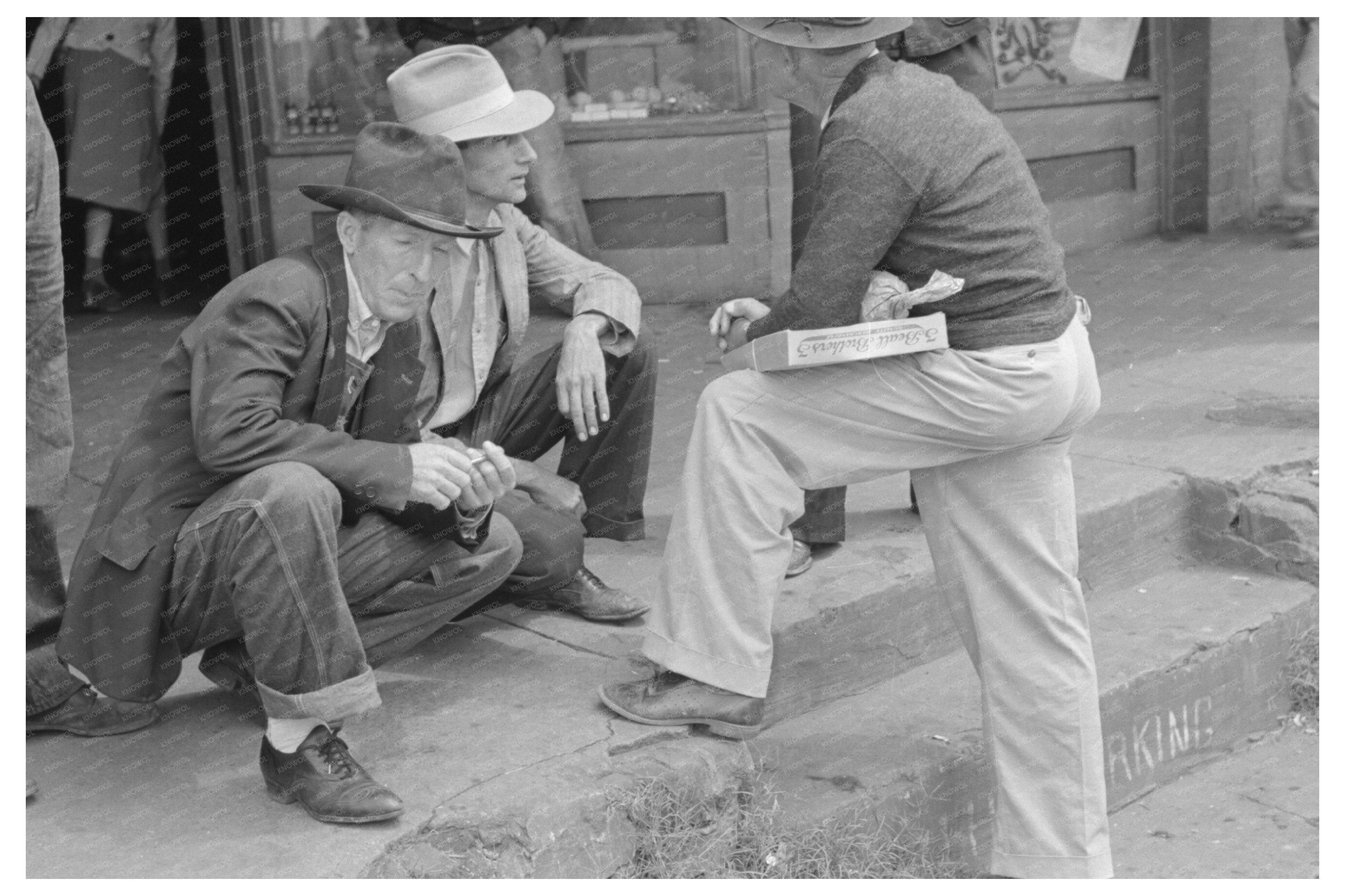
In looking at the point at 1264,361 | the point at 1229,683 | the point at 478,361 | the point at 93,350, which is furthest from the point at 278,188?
the point at 1229,683

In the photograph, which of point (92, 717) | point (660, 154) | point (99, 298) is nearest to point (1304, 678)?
point (92, 717)

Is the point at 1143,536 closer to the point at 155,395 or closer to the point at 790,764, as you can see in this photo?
the point at 790,764

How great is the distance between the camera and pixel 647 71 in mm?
7078

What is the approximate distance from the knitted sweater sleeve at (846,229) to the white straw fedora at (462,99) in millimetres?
922

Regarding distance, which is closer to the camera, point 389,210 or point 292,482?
point 292,482

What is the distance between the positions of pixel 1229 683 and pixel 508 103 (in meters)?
2.45

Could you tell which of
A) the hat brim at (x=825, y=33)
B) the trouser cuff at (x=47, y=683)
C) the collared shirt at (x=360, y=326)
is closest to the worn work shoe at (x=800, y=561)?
the collared shirt at (x=360, y=326)

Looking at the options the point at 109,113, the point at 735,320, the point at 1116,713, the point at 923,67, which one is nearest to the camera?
the point at 735,320

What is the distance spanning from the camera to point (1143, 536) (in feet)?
14.9

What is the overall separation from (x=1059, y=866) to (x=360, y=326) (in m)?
1.78

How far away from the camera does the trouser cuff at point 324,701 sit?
281cm

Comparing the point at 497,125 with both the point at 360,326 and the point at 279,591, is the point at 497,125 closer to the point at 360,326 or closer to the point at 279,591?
the point at 360,326

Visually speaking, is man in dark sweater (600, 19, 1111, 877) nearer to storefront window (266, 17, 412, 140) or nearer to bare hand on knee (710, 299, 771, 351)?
bare hand on knee (710, 299, 771, 351)

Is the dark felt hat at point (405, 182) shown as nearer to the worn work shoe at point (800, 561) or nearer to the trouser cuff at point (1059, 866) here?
the worn work shoe at point (800, 561)
